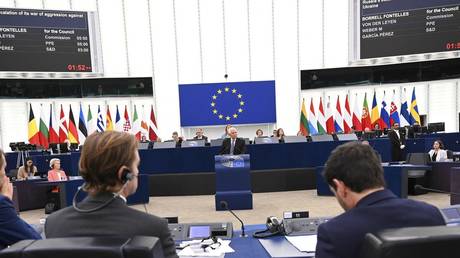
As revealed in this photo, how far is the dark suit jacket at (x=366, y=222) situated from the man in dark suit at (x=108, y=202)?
537 millimetres

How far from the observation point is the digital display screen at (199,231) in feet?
7.81

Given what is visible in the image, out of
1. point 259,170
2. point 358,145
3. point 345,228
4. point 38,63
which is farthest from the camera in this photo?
point 38,63

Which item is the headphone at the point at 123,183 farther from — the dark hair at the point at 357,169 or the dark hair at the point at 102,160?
the dark hair at the point at 357,169

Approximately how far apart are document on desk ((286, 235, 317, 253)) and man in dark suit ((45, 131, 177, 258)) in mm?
1044

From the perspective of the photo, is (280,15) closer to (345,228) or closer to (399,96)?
(399,96)

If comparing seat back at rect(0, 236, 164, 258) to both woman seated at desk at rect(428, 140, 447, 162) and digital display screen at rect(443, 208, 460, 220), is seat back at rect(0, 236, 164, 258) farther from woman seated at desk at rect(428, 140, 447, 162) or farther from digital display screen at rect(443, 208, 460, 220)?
woman seated at desk at rect(428, 140, 447, 162)

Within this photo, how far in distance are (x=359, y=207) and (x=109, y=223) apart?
33.0 inches

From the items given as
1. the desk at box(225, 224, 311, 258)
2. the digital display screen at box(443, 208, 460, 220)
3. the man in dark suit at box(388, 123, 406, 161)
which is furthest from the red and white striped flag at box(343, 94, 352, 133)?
the desk at box(225, 224, 311, 258)

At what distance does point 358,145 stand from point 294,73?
45.5 ft

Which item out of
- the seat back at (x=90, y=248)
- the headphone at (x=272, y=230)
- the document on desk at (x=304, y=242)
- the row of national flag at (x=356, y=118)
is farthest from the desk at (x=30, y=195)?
the row of national flag at (x=356, y=118)

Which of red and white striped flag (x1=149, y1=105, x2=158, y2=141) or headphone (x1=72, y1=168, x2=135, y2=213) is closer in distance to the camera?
headphone (x1=72, y1=168, x2=135, y2=213)

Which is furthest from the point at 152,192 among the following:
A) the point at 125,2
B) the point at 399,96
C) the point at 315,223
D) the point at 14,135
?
the point at 399,96

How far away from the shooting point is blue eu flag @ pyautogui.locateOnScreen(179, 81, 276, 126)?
45.2 ft

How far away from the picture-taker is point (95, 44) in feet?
33.6
